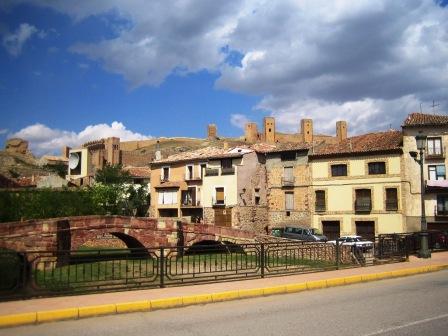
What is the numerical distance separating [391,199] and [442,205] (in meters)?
4.07

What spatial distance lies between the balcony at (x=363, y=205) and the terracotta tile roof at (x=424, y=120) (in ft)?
24.4

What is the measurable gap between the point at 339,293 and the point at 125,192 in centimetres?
4416

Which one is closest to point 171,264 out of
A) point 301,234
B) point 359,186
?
point 301,234

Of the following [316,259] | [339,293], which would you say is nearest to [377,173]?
[316,259]

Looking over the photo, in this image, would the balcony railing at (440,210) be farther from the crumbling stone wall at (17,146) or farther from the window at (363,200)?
the crumbling stone wall at (17,146)

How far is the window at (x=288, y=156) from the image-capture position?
4444 cm

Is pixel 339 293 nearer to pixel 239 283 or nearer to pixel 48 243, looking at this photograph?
pixel 239 283

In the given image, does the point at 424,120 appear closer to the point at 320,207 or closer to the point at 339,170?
the point at 339,170

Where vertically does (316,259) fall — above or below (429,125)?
below

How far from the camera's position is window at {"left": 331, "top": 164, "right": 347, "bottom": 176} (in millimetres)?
41625

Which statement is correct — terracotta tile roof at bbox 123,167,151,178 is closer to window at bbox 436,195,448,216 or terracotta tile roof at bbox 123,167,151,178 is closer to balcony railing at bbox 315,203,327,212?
balcony railing at bbox 315,203,327,212

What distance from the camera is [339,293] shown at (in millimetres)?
11500

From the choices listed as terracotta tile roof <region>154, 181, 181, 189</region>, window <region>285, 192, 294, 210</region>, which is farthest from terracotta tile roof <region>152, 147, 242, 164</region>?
window <region>285, 192, 294, 210</region>

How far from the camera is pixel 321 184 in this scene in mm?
42719
